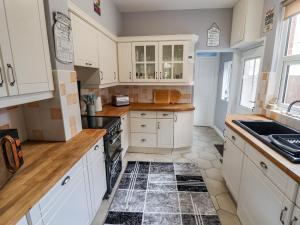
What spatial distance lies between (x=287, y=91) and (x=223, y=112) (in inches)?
70.5

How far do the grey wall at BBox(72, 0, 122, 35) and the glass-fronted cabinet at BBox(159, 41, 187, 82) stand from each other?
0.86 m

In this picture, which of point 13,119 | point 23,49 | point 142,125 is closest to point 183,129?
point 142,125

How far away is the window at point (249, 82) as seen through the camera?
271 centimetres

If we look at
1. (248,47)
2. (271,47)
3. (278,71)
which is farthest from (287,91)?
(248,47)

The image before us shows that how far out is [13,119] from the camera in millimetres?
1398

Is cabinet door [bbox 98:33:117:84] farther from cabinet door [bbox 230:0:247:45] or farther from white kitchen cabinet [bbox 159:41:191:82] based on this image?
cabinet door [bbox 230:0:247:45]

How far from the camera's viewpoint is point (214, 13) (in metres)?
3.07

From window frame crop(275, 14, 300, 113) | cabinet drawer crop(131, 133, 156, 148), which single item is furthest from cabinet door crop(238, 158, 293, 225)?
cabinet drawer crop(131, 133, 156, 148)

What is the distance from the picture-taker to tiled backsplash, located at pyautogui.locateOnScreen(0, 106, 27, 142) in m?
1.31

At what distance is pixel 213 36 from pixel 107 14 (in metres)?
1.91

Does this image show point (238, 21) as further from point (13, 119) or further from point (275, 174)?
point (13, 119)

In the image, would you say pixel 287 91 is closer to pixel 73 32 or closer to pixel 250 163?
pixel 250 163

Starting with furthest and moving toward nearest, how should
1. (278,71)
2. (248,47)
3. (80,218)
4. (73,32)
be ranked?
(248,47), (278,71), (73,32), (80,218)

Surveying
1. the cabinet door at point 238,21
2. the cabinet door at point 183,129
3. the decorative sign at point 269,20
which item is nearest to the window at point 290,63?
the decorative sign at point 269,20
